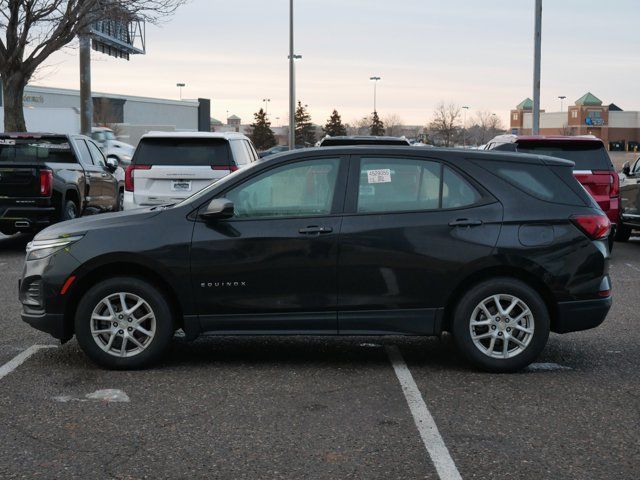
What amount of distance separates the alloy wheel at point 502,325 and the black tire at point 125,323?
7.33 ft

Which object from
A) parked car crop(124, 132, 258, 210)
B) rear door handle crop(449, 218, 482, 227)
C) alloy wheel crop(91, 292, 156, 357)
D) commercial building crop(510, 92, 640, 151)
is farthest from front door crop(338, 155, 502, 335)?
commercial building crop(510, 92, 640, 151)

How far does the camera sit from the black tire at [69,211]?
46.6 feet

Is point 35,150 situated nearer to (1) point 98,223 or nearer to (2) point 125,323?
(1) point 98,223

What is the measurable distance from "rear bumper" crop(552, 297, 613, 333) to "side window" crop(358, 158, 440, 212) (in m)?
1.22

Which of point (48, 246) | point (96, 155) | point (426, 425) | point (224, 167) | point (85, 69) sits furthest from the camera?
point (85, 69)

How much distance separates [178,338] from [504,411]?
2874mm

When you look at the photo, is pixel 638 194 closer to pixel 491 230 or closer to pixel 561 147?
pixel 561 147

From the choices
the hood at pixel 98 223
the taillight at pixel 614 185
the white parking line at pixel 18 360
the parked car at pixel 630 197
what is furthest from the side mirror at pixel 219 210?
the parked car at pixel 630 197

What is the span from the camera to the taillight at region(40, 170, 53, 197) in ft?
45.2

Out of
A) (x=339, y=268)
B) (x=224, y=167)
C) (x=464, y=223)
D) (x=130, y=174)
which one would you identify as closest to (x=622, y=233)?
(x=224, y=167)

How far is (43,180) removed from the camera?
45.3ft

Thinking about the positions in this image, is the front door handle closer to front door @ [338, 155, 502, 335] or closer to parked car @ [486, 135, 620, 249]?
front door @ [338, 155, 502, 335]

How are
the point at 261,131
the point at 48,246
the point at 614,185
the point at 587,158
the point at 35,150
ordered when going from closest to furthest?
the point at 48,246, the point at 587,158, the point at 614,185, the point at 35,150, the point at 261,131

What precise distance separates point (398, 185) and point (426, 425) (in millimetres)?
2003
